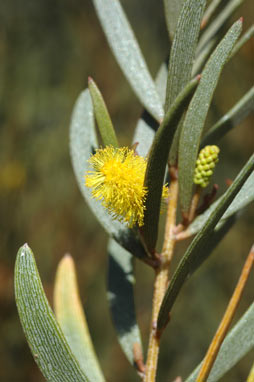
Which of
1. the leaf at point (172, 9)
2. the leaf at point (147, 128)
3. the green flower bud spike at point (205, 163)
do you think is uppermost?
the leaf at point (172, 9)

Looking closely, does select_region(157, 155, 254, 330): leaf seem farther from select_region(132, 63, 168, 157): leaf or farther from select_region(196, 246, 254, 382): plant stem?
select_region(132, 63, 168, 157): leaf

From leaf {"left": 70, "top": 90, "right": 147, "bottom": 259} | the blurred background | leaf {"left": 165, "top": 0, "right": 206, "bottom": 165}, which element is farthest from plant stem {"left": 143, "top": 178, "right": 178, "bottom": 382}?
the blurred background

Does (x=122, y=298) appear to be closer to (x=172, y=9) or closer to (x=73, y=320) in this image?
(x=73, y=320)

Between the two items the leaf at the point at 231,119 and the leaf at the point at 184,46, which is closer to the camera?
the leaf at the point at 184,46

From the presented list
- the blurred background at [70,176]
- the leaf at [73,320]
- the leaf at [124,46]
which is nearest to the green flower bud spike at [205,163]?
the leaf at [124,46]

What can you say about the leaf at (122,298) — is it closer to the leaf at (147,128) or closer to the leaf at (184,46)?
the leaf at (147,128)

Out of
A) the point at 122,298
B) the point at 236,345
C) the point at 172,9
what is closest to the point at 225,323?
the point at 236,345
